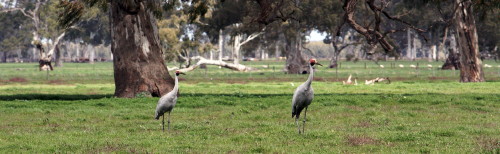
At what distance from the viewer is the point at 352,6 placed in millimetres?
30734

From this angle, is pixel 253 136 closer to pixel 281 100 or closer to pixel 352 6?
pixel 281 100

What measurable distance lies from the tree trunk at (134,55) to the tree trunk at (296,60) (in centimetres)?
4794

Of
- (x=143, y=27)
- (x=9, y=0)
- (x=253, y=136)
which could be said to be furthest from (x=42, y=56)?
(x=253, y=136)

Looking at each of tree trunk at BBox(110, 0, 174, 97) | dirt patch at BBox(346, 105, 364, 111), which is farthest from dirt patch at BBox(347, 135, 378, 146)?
tree trunk at BBox(110, 0, 174, 97)

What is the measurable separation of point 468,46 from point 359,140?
3845 cm

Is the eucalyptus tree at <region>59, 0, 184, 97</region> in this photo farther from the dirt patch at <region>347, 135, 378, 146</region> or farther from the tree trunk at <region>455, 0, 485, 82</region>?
the tree trunk at <region>455, 0, 485, 82</region>

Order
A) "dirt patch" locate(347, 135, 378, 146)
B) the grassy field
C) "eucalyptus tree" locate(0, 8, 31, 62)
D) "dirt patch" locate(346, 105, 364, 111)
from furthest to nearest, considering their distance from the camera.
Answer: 1. "eucalyptus tree" locate(0, 8, 31, 62)
2. "dirt patch" locate(346, 105, 364, 111)
3. "dirt patch" locate(347, 135, 378, 146)
4. the grassy field

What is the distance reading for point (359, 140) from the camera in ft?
52.2

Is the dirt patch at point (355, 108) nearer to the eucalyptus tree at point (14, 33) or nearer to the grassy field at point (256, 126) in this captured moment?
the grassy field at point (256, 126)

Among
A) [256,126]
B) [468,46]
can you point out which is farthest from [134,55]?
[468,46]

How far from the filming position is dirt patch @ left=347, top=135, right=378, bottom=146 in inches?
609

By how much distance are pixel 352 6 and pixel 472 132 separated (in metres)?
13.8

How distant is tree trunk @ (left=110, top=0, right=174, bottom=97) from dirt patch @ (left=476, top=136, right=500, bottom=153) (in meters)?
18.9

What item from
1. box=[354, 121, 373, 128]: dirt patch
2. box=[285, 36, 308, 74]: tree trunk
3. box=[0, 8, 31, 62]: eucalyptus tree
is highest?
box=[0, 8, 31, 62]: eucalyptus tree
